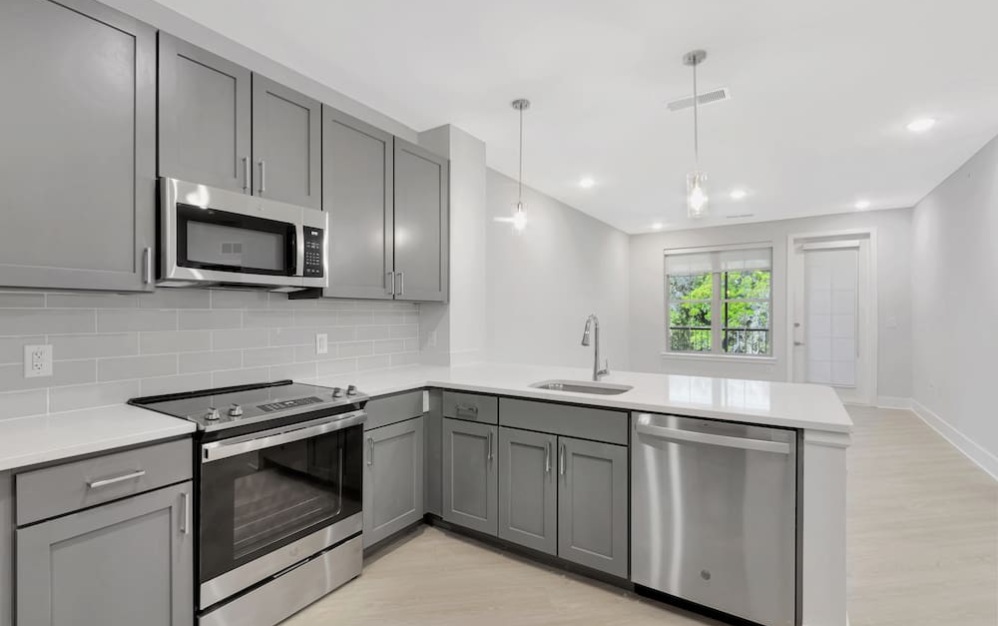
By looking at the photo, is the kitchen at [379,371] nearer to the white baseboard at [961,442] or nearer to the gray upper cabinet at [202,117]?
the gray upper cabinet at [202,117]

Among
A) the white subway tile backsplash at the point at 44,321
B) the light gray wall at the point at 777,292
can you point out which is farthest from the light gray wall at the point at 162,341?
the light gray wall at the point at 777,292

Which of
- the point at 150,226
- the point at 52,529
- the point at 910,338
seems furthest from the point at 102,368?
the point at 910,338

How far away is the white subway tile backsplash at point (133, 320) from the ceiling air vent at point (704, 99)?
3.10 metres

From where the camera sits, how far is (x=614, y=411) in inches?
85.4

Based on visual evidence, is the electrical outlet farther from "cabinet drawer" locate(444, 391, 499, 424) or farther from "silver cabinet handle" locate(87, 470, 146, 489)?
"cabinet drawer" locate(444, 391, 499, 424)

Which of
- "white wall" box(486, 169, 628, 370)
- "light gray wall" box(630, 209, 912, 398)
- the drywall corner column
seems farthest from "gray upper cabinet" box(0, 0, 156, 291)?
"light gray wall" box(630, 209, 912, 398)

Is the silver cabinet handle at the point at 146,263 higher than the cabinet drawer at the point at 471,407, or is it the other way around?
the silver cabinet handle at the point at 146,263

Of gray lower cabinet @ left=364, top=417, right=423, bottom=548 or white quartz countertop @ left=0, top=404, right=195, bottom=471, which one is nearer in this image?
white quartz countertop @ left=0, top=404, right=195, bottom=471

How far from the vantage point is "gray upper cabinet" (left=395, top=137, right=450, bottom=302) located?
3.00 m

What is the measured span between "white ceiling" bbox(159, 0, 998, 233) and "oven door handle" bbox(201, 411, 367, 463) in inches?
73.3

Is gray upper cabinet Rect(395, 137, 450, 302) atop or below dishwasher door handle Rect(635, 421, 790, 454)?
atop

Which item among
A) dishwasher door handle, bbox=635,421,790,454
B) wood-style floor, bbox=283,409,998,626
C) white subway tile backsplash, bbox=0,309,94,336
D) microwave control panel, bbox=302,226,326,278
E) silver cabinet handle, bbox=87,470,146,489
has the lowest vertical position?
wood-style floor, bbox=283,409,998,626

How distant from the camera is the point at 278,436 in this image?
191cm

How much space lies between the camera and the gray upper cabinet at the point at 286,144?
2.21 m
